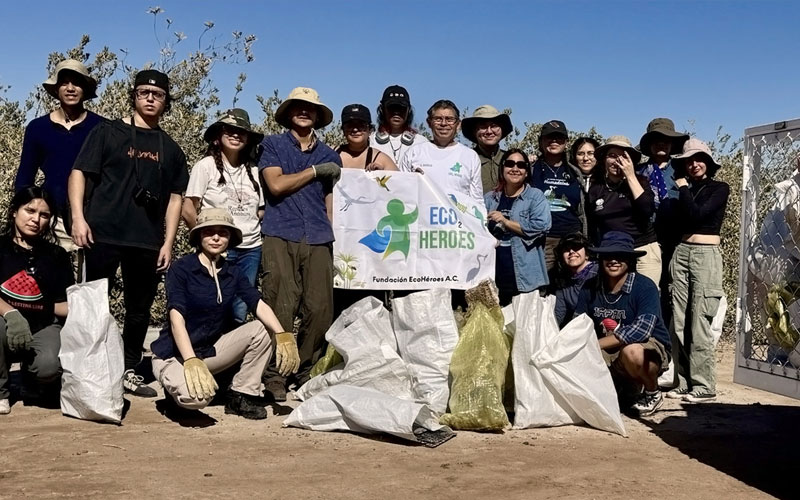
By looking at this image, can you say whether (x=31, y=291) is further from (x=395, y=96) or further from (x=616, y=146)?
(x=616, y=146)

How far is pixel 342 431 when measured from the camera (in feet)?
17.5

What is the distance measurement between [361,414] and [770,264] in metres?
2.31

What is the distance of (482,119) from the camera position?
22.6 ft

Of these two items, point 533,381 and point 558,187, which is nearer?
point 533,381

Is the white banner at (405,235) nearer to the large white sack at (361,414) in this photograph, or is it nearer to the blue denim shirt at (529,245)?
the blue denim shirt at (529,245)

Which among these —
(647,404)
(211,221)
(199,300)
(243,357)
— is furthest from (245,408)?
(647,404)

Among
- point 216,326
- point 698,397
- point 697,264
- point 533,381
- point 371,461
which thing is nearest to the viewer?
point 371,461

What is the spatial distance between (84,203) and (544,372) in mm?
3100

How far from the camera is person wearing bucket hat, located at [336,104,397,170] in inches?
251

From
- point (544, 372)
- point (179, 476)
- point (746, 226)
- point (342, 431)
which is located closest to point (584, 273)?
point (544, 372)

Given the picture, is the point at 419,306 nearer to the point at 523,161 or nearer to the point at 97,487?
the point at 523,161

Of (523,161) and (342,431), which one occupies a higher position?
(523,161)

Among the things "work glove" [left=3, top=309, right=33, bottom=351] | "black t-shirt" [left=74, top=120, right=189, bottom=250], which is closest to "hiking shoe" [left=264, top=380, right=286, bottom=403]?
"black t-shirt" [left=74, top=120, right=189, bottom=250]

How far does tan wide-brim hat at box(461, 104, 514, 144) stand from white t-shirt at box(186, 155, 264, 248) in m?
1.77
